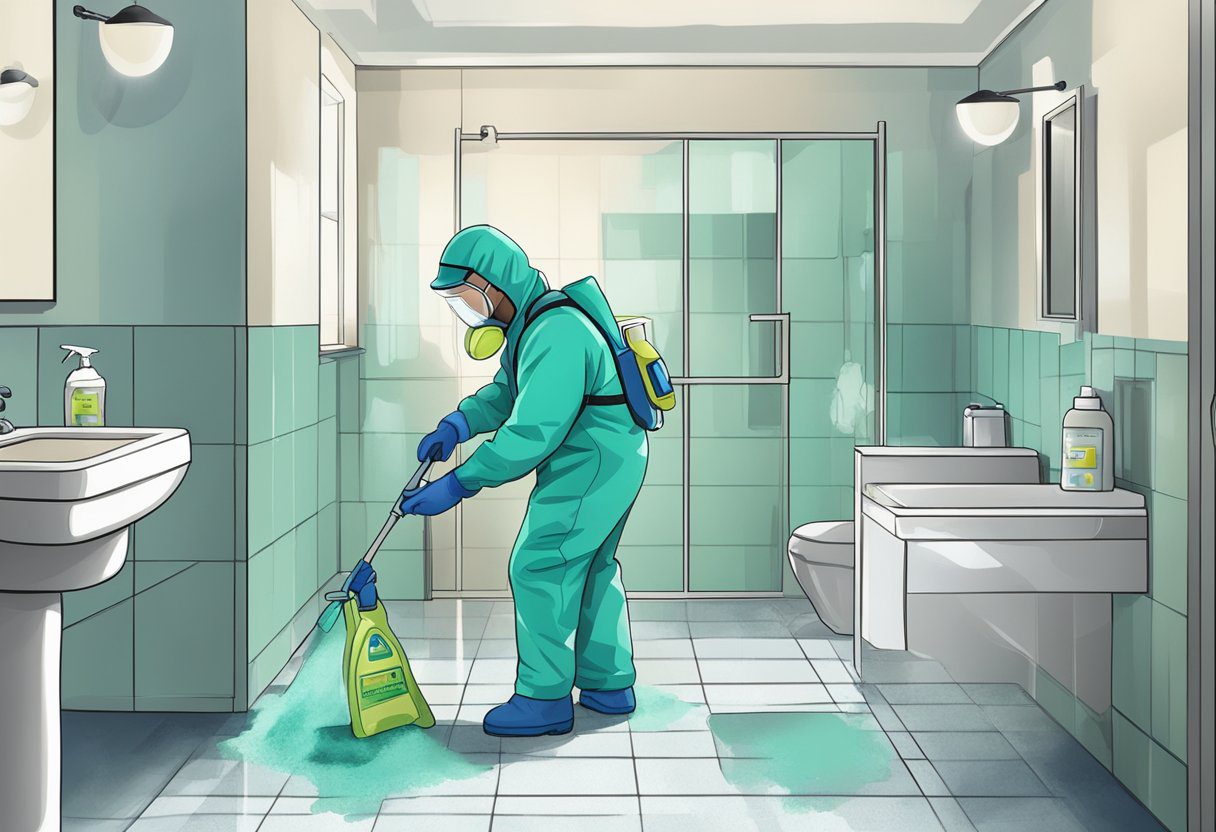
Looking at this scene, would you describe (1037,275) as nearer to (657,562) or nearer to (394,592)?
(657,562)

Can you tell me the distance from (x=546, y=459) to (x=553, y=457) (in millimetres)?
22

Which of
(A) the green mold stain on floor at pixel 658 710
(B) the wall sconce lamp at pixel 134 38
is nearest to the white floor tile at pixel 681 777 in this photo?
(A) the green mold stain on floor at pixel 658 710

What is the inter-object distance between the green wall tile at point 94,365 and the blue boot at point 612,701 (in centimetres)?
140

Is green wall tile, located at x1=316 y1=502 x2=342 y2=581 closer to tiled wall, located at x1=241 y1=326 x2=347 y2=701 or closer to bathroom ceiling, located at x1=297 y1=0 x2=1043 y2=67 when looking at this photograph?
tiled wall, located at x1=241 y1=326 x2=347 y2=701

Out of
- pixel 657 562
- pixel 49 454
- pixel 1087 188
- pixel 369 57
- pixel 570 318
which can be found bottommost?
pixel 657 562

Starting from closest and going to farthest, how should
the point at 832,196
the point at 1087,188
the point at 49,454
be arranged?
the point at 49,454
the point at 1087,188
the point at 832,196

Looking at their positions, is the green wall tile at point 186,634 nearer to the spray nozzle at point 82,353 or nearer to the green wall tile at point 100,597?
→ the green wall tile at point 100,597

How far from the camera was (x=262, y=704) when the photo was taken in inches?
112

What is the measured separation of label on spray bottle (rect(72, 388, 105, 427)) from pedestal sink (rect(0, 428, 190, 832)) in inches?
16.5

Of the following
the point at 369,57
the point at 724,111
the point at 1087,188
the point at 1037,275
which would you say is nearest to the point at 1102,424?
the point at 1087,188

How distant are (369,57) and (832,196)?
168 centimetres

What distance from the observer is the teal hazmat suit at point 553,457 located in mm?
2602

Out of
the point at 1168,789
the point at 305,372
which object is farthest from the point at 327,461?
the point at 1168,789

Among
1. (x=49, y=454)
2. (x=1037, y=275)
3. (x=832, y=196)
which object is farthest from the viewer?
(x=832, y=196)
